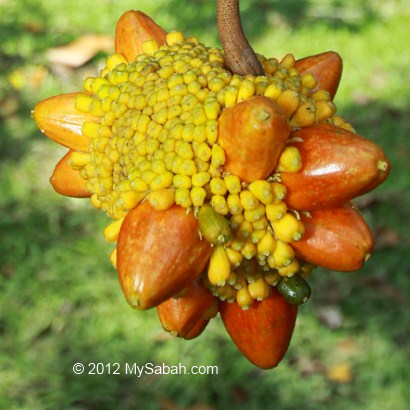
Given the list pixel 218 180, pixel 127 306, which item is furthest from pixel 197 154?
pixel 127 306

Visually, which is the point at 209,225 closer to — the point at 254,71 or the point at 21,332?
the point at 254,71

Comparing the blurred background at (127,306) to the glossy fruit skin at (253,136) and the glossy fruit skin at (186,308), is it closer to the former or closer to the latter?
the glossy fruit skin at (186,308)

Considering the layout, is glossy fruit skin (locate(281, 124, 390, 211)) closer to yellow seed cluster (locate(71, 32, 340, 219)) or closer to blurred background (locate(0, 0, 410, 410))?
yellow seed cluster (locate(71, 32, 340, 219))

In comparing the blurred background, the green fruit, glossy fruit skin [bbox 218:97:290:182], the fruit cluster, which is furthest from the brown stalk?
the blurred background

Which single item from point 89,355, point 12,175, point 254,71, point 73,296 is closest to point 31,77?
point 12,175

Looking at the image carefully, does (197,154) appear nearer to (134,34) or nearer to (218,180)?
(218,180)

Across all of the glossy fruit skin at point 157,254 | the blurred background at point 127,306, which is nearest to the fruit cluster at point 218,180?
the glossy fruit skin at point 157,254
